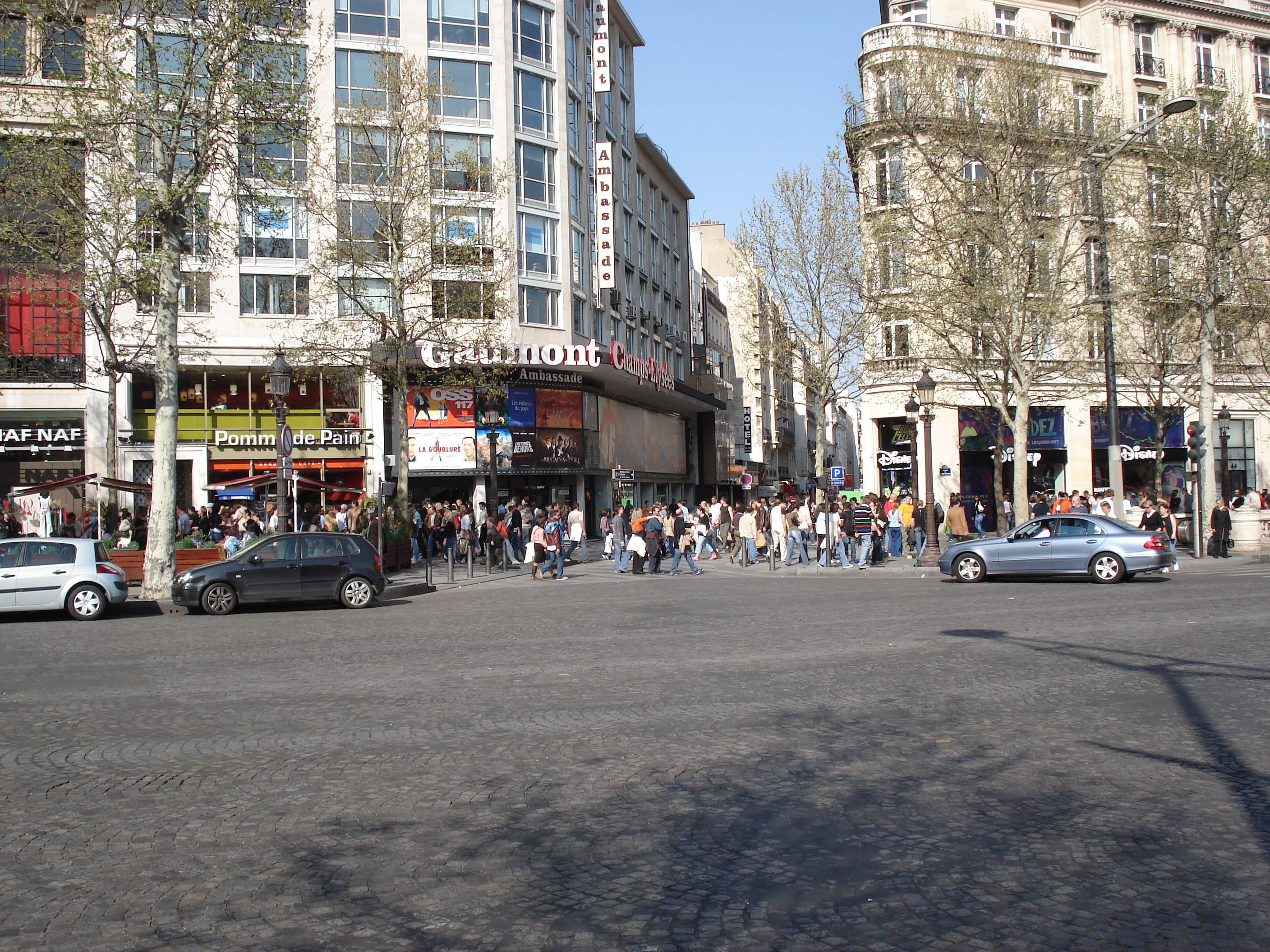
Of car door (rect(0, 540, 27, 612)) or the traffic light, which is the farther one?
the traffic light

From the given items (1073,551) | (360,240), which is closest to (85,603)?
(360,240)

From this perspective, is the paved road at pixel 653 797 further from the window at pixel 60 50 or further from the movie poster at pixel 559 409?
the movie poster at pixel 559 409

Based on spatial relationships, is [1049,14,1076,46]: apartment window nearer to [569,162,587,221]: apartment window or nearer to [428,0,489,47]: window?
Result: [569,162,587,221]: apartment window

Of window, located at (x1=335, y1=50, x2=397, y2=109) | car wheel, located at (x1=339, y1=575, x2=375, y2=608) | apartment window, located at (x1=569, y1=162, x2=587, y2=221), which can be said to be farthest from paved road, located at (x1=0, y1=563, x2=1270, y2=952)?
apartment window, located at (x1=569, y1=162, x2=587, y2=221)

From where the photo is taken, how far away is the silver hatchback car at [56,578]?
1731 cm

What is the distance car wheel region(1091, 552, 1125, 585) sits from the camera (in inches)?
779

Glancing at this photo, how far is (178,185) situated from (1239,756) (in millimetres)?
20381

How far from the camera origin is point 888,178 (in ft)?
112

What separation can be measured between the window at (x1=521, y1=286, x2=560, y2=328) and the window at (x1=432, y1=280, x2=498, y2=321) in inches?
454

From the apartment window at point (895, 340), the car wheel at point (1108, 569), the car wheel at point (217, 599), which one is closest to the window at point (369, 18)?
the apartment window at point (895, 340)

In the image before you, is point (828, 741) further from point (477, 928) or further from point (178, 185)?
point (178, 185)

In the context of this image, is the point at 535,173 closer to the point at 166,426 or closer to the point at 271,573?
the point at 166,426

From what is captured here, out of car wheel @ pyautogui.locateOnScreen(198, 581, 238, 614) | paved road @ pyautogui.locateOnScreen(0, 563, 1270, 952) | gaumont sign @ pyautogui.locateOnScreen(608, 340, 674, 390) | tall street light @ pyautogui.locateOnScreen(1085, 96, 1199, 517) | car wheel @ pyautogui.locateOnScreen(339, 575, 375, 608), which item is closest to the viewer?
paved road @ pyautogui.locateOnScreen(0, 563, 1270, 952)

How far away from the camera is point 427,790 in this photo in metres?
5.93
